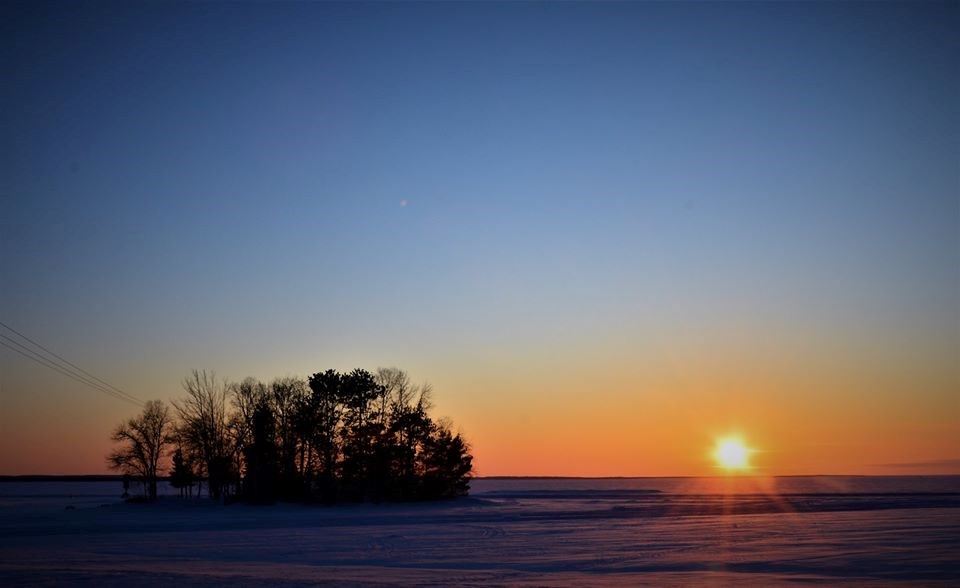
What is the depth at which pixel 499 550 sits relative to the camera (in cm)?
2917

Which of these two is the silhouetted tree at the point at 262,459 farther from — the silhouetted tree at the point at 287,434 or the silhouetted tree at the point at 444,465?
the silhouetted tree at the point at 444,465

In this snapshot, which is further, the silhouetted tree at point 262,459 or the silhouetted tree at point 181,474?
the silhouetted tree at point 181,474

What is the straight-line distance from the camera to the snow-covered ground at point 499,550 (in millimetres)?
21516

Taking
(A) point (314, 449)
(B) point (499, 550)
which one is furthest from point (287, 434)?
(B) point (499, 550)

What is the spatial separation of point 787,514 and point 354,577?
3478cm

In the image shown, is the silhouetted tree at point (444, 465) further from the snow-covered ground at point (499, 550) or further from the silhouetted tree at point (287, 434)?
the snow-covered ground at point (499, 550)

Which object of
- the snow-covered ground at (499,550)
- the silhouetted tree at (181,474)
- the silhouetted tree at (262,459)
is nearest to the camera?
the snow-covered ground at (499,550)

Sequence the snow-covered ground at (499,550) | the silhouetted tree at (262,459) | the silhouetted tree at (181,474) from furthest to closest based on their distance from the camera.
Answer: the silhouetted tree at (181,474) < the silhouetted tree at (262,459) < the snow-covered ground at (499,550)

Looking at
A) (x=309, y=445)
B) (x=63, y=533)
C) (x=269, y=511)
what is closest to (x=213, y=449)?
(x=309, y=445)

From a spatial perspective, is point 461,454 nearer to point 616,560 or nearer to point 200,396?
point 200,396

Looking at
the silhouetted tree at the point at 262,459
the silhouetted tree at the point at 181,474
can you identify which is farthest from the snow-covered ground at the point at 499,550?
the silhouetted tree at the point at 181,474

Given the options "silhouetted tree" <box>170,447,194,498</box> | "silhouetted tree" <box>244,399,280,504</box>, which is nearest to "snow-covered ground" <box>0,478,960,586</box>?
"silhouetted tree" <box>244,399,280,504</box>

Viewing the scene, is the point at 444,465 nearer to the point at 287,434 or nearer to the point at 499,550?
the point at 287,434

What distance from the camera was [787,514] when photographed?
4656 centimetres
